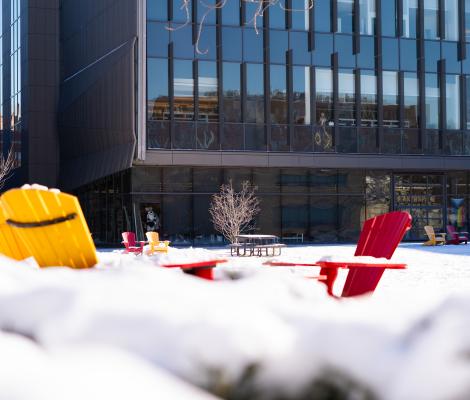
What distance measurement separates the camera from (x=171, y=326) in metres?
1.36

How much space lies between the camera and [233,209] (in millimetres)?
33625

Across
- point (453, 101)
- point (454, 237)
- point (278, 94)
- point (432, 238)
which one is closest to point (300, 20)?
point (278, 94)

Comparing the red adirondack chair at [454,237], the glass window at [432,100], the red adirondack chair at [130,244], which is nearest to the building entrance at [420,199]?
the glass window at [432,100]

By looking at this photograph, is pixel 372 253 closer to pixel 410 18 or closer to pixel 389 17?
pixel 389 17

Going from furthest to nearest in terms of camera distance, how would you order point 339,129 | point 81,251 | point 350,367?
point 339,129, point 81,251, point 350,367

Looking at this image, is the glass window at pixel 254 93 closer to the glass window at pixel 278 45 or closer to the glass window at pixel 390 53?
the glass window at pixel 278 45

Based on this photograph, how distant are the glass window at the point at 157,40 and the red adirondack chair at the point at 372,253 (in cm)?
2921

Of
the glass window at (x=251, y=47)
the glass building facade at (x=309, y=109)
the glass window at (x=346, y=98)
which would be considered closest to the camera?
the glass building facade at (x=309, y=109)

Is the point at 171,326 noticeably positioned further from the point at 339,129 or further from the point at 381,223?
the point at 339,129

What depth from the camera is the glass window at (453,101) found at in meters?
39.0

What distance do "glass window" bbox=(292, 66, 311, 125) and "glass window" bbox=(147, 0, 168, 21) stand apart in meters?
6.48

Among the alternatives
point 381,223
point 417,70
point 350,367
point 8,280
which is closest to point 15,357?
point 350,367

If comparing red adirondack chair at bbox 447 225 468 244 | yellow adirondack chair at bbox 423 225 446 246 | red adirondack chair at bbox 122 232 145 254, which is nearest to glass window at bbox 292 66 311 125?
yellow adirondack chair at bbox 423 225 446 246

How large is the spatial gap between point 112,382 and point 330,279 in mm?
4548
